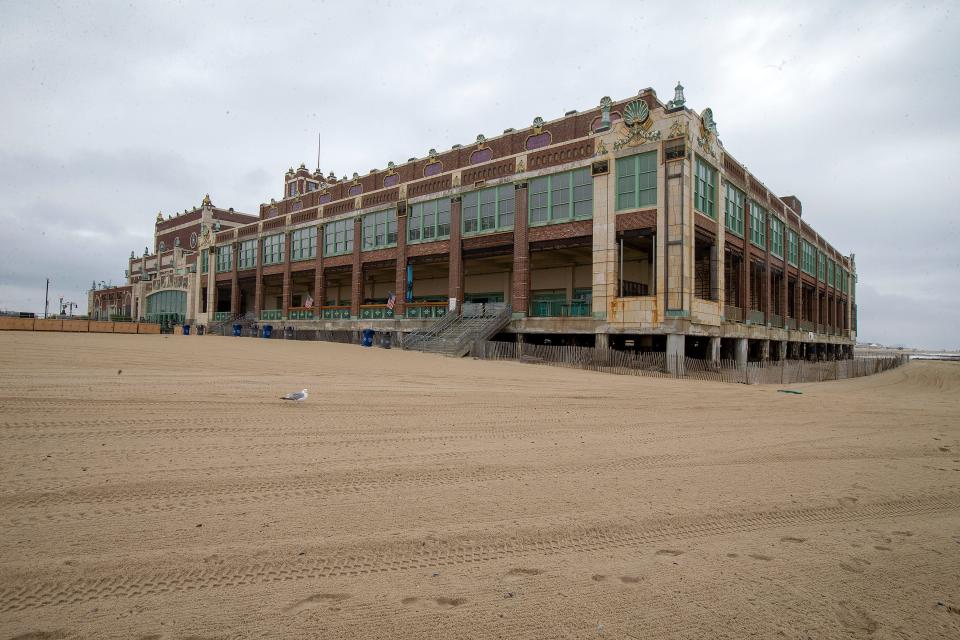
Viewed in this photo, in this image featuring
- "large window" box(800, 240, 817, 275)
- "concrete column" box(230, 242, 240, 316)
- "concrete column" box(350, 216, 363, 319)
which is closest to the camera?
"concrete column" box(350, 216, 363, 319)

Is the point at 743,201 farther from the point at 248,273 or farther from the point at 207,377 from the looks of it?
the point at 248,273

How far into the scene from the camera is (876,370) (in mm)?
32656

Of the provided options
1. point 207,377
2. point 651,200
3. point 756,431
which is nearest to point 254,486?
point 207,377

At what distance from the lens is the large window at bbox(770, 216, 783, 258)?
3416 centimetres

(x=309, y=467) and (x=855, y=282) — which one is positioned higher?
(x=855, y=282)

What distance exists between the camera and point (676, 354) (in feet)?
65.5

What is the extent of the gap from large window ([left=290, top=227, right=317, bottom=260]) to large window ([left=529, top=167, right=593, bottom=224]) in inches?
845

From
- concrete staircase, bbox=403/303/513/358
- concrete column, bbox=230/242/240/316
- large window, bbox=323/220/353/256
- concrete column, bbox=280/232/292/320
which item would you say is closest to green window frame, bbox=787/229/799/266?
concrete staircase, bbox=403/303/513/358

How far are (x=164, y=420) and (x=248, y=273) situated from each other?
4516 cm

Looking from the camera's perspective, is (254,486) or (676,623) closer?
(676,623)

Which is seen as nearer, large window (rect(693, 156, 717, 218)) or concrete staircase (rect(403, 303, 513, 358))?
large window (rect(693, 156, 717, 218))

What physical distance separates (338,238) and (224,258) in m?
18.8

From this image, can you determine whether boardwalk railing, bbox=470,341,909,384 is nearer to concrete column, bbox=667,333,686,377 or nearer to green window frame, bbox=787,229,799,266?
concrete column, bbox=667,333,686,377

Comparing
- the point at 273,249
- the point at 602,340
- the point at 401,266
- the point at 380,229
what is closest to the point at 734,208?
the point at 602,340
